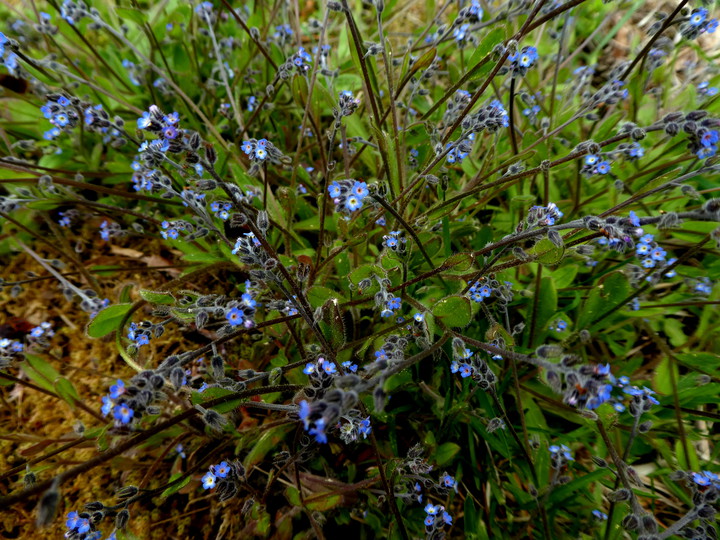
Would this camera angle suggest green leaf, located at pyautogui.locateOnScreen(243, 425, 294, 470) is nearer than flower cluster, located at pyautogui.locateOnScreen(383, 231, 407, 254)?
No

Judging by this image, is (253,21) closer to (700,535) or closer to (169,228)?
(169,228)

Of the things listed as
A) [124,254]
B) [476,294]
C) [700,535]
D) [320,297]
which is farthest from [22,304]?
[700,535]

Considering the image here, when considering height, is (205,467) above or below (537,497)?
above

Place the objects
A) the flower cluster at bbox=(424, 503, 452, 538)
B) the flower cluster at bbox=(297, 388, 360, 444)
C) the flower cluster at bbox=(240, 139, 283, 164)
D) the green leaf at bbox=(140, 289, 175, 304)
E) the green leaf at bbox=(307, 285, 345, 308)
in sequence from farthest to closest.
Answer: the green leaf at bbox=(307, 285, 345, 308) < the green leaf at bbox=(140, 289, 175, 304) < the flower cluster at bbox=(240, 139, 283, 164) < the flower cluster at bbox=(424, 503, 452, 538) < the flower cluster at bbox=(297, 388, 360, 444)

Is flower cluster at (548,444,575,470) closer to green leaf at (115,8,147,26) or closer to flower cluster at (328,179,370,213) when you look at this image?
flower cluster at (328,179,370,213)

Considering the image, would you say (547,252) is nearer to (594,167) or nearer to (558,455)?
(594,167)

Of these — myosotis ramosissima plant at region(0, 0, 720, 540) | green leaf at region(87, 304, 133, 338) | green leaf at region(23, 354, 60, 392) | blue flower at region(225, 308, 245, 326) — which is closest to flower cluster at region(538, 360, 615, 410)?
myosotis ramosissima plant at region(0, 0, 720, 540)

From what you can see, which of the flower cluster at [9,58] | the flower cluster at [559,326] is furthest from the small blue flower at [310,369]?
the flower cluster at [9,58]

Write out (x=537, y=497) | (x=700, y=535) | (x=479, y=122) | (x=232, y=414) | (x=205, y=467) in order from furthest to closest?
(x=205, y=467) < (x=232, y=414) < (x=537, y=497) < (x=479, y=122) < (x=700, y=535)
